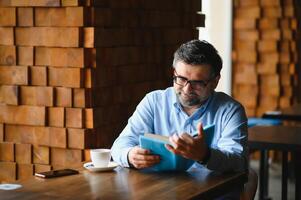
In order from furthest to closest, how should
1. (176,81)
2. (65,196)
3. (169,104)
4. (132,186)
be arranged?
(169,104) → (176,81) → (132,186) → (65,196)

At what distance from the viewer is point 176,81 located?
9.63 ft

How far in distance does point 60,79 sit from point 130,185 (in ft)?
3.90

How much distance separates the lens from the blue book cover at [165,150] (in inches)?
105

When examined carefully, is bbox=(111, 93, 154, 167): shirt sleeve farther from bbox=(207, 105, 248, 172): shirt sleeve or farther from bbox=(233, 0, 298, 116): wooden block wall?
bbox=(233, 0, 298, 116): wooden block wall

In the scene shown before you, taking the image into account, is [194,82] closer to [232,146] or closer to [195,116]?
[195,116]

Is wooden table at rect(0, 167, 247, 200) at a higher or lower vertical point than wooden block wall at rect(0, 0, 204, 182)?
lower

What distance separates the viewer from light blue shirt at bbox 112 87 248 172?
2.83 metres

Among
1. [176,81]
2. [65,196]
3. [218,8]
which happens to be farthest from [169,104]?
[218,8]

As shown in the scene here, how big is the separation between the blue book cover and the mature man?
30 millimetres

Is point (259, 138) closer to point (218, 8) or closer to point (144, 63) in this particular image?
point (144, 63)

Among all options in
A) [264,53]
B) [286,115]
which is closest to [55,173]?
[286,115]

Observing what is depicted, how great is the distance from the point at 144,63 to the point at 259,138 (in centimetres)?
87

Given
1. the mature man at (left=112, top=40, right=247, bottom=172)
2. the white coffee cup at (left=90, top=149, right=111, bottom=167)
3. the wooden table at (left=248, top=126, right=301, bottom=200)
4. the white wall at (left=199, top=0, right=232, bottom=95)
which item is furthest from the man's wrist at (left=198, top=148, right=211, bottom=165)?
the white wall at (left=199, top=0, right=232, bottom=95)

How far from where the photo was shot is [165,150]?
271cm
